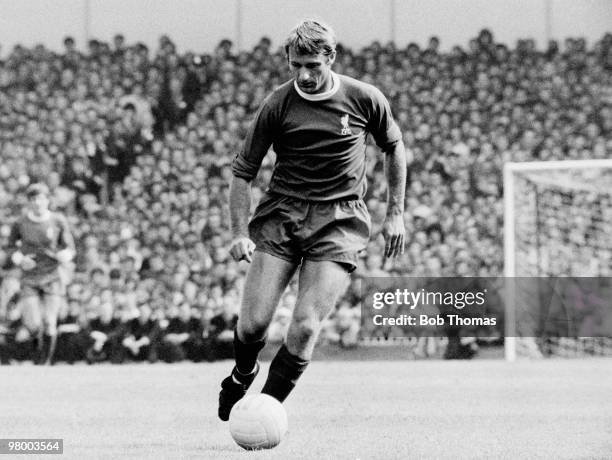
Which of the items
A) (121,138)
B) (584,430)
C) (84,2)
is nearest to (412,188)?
(121,138)

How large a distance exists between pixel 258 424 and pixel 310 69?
1.76 metres

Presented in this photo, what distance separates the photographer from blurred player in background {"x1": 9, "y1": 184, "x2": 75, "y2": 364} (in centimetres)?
1357

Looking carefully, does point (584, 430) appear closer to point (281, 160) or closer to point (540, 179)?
point (281, 160)

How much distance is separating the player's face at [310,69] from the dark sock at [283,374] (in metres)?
1.34

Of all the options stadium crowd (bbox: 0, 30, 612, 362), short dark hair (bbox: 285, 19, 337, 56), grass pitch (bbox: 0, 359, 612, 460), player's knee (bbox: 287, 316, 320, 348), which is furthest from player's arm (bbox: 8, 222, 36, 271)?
short dark hair (bbox: 285, 19, 337, 56)

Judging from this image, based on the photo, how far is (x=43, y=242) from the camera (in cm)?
1371

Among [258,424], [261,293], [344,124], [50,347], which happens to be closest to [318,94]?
[344,124]

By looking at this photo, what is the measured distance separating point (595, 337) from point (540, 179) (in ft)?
7.64

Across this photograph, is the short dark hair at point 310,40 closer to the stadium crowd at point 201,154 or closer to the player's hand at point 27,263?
the player's hand at point 27,263

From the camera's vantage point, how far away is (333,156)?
18.8 ft

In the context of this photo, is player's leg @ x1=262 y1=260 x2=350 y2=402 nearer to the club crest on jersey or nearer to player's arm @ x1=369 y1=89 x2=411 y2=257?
player's arm @ x1=369 y1=89 x2=411 y2=257

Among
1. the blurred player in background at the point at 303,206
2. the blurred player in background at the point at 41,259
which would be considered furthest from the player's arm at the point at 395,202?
the blurred player in background at the point at 41,259

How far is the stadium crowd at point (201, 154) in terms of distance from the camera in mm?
15828

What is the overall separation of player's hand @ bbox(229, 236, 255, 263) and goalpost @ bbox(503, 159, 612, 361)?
33.1 feet
